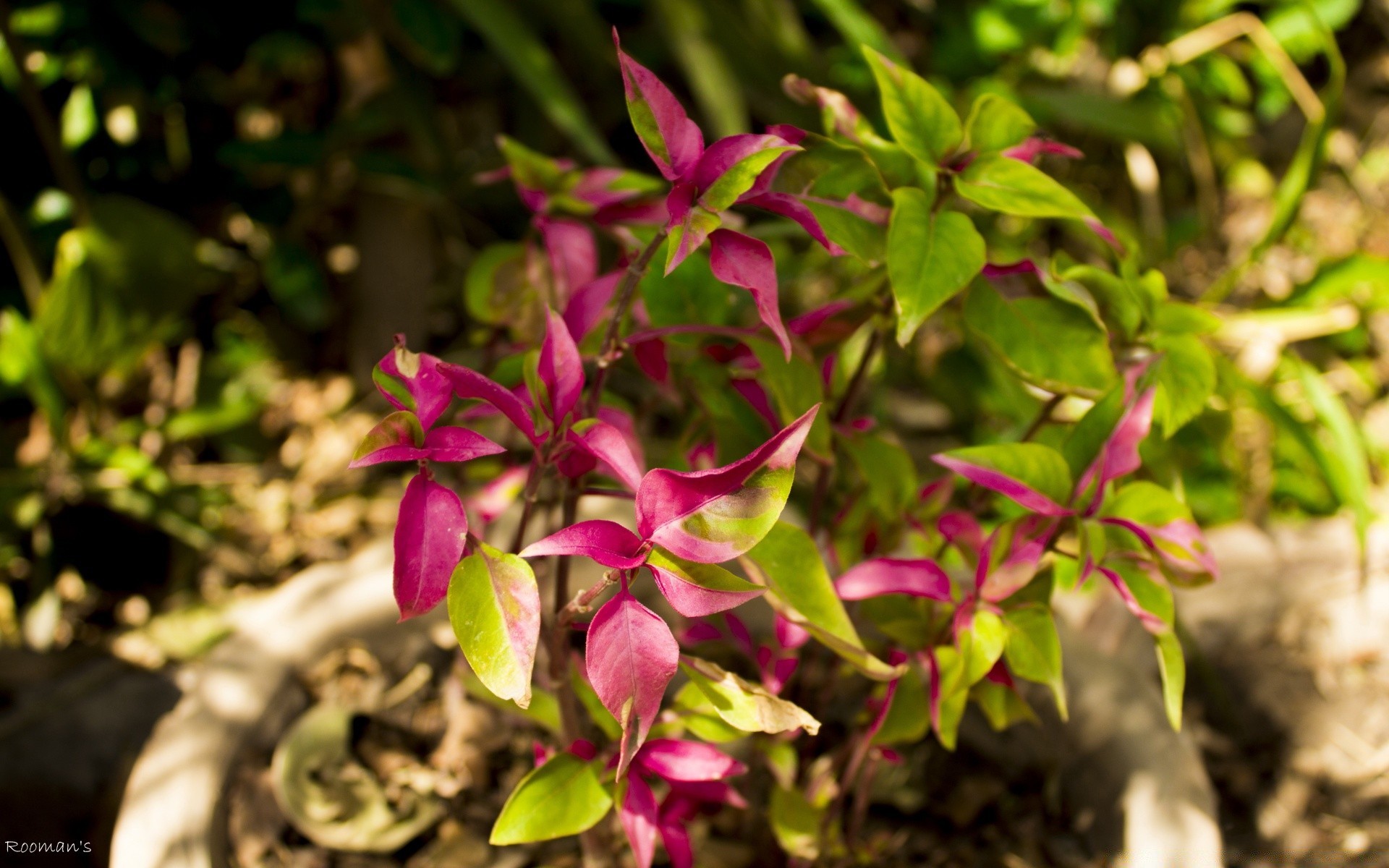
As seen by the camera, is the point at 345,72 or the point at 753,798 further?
the point at 345,72

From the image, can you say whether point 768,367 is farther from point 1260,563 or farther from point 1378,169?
point 1378,169

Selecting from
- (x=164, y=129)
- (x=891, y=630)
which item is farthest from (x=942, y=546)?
(x=164, y=129)

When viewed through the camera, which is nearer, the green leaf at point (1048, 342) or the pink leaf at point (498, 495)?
the green leaf at point (1048, 342)

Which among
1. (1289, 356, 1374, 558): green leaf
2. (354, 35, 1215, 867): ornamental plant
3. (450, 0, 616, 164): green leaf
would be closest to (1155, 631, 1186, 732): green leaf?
(354, 35, 1215, 867): ornamental plant

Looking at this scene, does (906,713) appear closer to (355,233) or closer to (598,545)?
(598,545)

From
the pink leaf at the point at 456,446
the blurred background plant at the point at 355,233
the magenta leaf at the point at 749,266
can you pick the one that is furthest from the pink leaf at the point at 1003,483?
the blurred background plant at the point at 355,233

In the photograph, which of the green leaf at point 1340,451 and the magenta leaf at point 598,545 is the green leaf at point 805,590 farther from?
the green leaf at point 1340,451

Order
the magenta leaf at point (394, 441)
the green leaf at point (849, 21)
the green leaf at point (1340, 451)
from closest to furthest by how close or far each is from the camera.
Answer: the magenta leaf at point (394, 441) → the green leaf at point (1340, 451) → the green leaf at point (849, 21)
